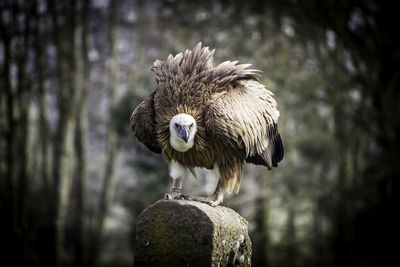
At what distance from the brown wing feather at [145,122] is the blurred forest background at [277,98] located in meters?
8.04

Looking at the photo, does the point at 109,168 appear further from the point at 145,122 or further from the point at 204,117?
the point at 204,117

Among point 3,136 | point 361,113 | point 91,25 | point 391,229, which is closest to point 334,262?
point 391,229

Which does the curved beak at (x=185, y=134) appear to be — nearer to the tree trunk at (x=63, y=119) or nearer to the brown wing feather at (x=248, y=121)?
the brown wing feather at (x=248, y=121)

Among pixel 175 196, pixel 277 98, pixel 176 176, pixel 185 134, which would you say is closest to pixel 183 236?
pixel 175 196

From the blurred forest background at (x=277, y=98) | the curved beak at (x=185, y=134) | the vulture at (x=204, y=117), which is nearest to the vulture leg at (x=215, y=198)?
the vulture at (x=204, y=117)

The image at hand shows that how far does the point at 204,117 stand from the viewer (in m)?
4.07

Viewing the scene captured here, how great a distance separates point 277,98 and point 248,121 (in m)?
9.67

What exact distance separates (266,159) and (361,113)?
9194mm

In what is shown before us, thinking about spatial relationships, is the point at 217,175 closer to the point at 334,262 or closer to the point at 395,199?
the point at 395,199

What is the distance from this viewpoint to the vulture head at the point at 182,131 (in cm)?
384

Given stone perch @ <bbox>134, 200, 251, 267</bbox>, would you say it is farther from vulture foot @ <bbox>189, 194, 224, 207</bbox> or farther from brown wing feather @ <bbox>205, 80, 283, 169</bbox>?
brown wing feather @ <bbox>205, 80, 283, 169</bbox>

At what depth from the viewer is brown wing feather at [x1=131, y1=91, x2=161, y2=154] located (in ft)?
14.3

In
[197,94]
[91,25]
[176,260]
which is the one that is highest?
[91,25]

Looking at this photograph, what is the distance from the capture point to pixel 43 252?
14203 mm
